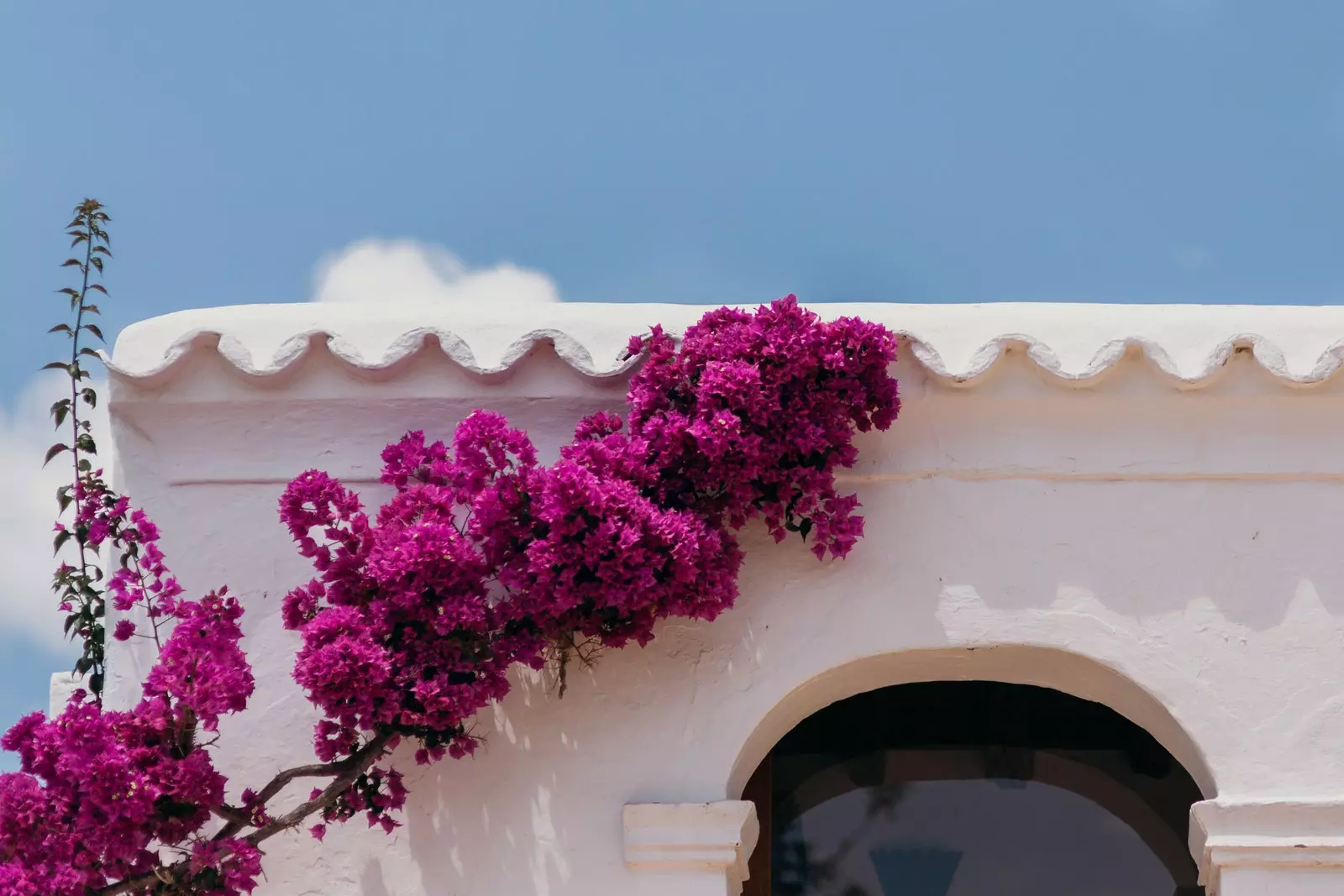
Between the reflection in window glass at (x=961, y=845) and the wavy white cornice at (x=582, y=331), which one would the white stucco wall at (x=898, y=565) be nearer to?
the wavy white cornice at (x=582, y=331)

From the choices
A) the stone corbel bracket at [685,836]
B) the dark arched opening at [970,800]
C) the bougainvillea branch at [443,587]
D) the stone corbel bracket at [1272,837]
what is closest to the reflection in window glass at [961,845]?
the dark arched opening at [970,800]

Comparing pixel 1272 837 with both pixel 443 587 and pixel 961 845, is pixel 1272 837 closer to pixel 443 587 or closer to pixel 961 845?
pixel 961 845

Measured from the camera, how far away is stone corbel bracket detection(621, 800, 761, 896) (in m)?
3.65

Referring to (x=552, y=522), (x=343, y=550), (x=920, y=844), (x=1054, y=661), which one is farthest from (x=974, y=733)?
(x=343, y=550)

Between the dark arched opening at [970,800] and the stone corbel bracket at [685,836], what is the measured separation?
732 mm

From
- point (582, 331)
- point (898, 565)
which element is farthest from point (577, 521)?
point (898, 565)

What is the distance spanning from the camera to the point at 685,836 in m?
3.66

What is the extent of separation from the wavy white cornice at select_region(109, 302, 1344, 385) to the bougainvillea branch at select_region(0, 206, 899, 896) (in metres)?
0.27

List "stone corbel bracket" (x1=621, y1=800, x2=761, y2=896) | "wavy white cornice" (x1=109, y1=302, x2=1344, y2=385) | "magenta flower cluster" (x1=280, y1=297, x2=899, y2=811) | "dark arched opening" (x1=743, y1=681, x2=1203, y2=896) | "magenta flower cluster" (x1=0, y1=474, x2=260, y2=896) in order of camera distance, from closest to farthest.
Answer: "magenta flower cluster" (x1=0, y1=474, x2=260, y2=896)
"magenta flower cluster" (x1=280, y1=297, x2=899, y2=811)
"stone corbel bracket" (x1=621, y1=800, x2=761, y2=896)
"wavy white cornice" (x1=109, y1=302, x2=1344, y2=385)
"dark arched opening" (x1=743, y1=681, x2=1203, y2=896)

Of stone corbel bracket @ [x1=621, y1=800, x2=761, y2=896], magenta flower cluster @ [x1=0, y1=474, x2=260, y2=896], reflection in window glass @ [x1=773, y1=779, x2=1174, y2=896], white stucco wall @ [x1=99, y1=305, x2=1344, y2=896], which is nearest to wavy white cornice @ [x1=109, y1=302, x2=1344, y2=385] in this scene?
white stucco wall @ [x1=99, y1=305, x2=1344, y2=896]

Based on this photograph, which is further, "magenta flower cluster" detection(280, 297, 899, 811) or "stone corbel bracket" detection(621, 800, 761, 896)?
"stone corbel bracket" detection(621, 800, 761, 896)

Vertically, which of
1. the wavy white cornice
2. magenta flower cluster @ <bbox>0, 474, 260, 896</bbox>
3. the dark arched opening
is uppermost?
the wavy white cornice

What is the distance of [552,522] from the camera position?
3.56 meters

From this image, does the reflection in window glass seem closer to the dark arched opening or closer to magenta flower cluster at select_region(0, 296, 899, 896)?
the dark arched opening
